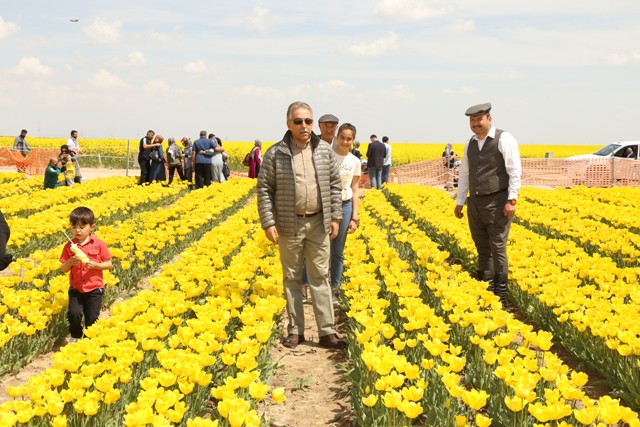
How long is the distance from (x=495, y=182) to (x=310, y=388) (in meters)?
3.09

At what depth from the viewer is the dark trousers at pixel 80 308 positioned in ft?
17.2

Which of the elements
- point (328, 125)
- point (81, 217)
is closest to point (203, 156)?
point (328, 125)

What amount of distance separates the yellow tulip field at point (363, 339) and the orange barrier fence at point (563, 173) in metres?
15.3

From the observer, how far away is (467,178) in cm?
691

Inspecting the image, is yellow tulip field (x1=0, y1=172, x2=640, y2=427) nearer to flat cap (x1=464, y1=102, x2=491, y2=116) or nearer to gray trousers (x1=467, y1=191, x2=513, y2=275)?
gray trousers (x1=467, y1=191, x2=513, y2=275)

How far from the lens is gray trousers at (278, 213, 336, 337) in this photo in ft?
17.3

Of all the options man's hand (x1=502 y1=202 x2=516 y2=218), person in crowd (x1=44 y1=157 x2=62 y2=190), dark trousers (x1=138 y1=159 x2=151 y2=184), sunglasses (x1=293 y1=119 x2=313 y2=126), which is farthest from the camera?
dark trousers (x1=138 y1=159 x2=151 y2=184)

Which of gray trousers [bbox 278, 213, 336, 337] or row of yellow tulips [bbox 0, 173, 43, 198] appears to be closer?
gray trousers [bbox 278, 213, 336, 337]

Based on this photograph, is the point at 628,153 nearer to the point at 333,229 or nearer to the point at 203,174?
the point at 203,174

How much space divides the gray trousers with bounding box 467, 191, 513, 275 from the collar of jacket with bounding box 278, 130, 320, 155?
222 centimetres

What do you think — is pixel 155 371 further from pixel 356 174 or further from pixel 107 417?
pixel 356 174

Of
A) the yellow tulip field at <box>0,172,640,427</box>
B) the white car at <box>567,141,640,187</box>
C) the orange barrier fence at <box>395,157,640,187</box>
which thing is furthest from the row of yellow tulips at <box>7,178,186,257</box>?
the white car at <box>567,141,640,187</box>

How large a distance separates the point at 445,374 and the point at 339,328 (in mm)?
2794

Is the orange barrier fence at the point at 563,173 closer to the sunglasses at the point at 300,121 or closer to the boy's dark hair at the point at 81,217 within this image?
the sunglasses at the point at 300,121
